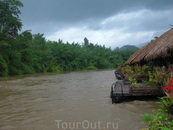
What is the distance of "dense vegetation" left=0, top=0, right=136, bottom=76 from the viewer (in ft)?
82.7

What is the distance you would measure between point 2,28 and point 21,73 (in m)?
7.64

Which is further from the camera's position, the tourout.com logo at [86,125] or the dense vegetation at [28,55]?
the dense vegetation at [28,55]

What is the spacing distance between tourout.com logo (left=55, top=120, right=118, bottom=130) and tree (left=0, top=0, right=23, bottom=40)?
23728 mm

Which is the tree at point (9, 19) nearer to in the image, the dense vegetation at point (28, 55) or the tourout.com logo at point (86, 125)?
the dense vegetation at point (28, 55)

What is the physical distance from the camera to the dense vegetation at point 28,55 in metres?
25.2

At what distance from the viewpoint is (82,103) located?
680 cm

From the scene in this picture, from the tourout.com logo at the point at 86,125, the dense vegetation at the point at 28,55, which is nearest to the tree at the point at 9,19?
the dense vegetation at the point at 28,55

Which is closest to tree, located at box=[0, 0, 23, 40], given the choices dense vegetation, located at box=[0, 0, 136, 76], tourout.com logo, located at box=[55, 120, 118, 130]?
dense vegetation, located at box=[0, 0, 136, 76]

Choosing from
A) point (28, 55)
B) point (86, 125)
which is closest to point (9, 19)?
point (28, 55)

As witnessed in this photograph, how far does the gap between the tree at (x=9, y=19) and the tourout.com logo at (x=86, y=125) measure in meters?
23.7

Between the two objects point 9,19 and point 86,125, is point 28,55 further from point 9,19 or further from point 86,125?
point 86,125

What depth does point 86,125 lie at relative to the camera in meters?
4.45

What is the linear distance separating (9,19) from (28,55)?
6.97m

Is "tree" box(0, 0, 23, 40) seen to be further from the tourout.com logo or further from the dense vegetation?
the tourout.com logo
